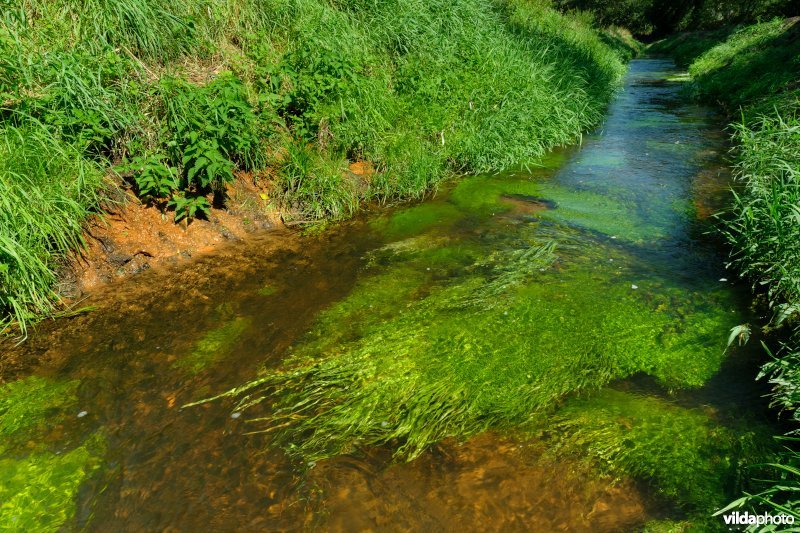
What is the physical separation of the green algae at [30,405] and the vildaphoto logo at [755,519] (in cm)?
347

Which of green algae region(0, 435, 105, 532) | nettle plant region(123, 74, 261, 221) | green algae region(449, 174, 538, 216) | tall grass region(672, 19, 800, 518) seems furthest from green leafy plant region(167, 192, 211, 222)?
tall grass region(672, 19, 800, 518)

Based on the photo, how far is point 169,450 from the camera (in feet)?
8.65

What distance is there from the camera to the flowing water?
231cm

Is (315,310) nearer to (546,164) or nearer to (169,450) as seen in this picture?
(169,450)

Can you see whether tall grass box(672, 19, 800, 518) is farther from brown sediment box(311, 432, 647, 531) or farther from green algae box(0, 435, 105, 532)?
green algae box(0, 435, 105, 532)

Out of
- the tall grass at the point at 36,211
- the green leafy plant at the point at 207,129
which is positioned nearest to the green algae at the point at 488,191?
the green leafy plant at the point at 207,129

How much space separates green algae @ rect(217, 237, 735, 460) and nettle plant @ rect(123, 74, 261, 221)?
1.98 m

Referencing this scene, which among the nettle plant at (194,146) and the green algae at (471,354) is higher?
the nettle plant at (194,146)

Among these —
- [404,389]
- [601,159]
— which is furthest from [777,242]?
[601,159]

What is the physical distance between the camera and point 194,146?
4.71 metres

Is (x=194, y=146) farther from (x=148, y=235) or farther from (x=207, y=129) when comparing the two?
(x=148, y=235)

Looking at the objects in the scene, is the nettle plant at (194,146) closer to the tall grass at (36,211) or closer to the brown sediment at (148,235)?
the brown sediment at (148,235)

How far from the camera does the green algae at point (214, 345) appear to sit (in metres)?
3.30

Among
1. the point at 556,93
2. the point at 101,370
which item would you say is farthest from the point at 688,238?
the point at 101,370
